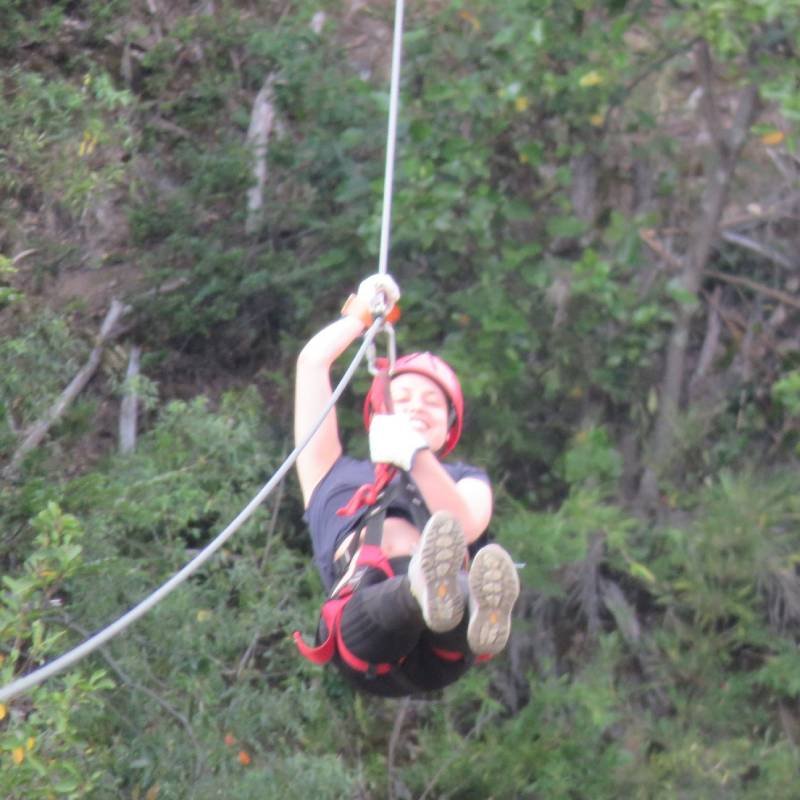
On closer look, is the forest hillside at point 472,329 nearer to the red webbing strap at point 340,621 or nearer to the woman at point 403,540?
the woman at point 403,540

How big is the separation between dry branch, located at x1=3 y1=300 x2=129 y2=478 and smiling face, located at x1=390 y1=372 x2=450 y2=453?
193cm

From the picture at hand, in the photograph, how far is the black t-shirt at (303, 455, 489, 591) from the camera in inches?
192

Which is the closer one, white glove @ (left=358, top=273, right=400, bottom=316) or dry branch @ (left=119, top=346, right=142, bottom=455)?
white glove @ (left=358, top=273, right=400, bottom=316)

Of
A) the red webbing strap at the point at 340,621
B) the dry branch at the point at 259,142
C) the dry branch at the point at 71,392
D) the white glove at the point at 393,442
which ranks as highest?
the white glove at the point at 393,442

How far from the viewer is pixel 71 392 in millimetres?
7137

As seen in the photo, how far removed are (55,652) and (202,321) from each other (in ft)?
7.50

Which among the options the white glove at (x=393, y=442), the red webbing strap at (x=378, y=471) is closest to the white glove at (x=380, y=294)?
the red webbing strap at (x=378, y=471)

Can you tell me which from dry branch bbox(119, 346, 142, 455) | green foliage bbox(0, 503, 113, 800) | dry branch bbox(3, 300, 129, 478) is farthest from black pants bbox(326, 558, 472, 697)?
dry branch bbox(119, 346, 142, 455)

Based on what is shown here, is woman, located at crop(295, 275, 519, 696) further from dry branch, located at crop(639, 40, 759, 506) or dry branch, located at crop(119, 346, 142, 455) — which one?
dry branch, located at crop(639, 40, 759, 506)

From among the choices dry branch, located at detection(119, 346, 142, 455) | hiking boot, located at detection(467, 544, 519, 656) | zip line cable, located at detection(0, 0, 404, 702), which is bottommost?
dry branch, located at detection(119, 346, 142, 455)

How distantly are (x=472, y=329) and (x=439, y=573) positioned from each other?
11.2ft

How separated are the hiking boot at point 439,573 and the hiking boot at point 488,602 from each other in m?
0.04

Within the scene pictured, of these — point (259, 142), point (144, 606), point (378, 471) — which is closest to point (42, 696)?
point (378, 471)

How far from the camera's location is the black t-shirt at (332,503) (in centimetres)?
489
